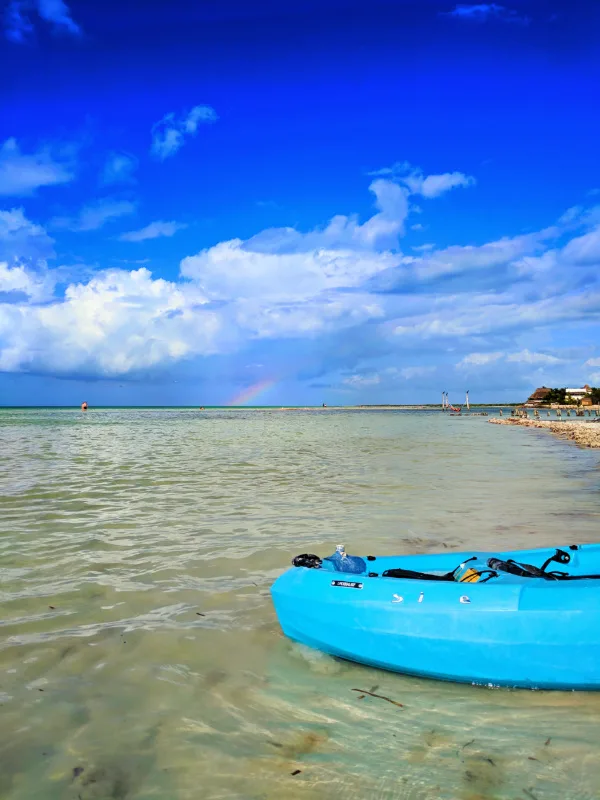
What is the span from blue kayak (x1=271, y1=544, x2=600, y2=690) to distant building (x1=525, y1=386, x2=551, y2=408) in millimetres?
139974

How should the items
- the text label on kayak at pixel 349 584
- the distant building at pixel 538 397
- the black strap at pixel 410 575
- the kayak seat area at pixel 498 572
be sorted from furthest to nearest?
1. the distant building at pixel 538 397
2. the black strap at pixel 410 575
3. the kayak seat area at pixel 498 572
4. the text label on kayak at pixel 349 584

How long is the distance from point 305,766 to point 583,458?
20985 millimetres

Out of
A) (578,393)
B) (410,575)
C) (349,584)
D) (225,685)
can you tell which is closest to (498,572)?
(410,575)

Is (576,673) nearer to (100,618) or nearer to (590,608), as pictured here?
(590,608)

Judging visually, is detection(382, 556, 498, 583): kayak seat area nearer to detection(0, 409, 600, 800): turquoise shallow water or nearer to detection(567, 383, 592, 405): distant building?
detection(0, 409, 600, 800): turquoise shallow water

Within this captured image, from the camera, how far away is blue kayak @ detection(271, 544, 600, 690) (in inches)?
165

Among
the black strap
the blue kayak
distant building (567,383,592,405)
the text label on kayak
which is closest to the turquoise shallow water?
the blue kayak

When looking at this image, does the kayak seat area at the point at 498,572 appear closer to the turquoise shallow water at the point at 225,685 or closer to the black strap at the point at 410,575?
the black strap at the point at 410,575

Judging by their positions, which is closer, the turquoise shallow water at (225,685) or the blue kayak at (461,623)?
the turquoise shallow water at (225,685)

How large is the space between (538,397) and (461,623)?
14620 cm

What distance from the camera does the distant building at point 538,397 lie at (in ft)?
446

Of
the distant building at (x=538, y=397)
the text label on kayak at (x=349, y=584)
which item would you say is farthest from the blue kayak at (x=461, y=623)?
the distant building at (x=538, y=397)

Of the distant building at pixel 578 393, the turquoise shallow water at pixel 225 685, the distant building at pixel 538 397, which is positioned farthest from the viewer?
the distant building at pixel 538 397

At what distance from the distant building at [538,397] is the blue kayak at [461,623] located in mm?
139974
